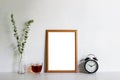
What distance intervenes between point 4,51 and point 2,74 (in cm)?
24

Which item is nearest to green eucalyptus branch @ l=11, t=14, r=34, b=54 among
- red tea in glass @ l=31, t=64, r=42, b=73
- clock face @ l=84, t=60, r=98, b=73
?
red tea in glass @ l=31, t=64, r=42, b=73

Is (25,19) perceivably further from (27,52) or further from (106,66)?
(106,66)

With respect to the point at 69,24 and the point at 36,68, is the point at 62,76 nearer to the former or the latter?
the point at 36,68

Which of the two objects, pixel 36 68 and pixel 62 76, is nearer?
pixel 62 76

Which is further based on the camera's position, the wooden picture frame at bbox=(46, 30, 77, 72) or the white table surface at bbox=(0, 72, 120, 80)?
the wooden picture frame at bbox=(46, 30, 77, 72)

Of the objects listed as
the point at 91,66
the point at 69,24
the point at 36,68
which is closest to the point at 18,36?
the point at 36,68

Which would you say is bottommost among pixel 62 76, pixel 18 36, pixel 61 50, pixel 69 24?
pixel 62 76

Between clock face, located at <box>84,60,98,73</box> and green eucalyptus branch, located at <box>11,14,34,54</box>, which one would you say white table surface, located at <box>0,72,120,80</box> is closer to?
clock face, located at <box>84,60,98,73</box>

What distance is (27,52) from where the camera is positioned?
91.4 inches

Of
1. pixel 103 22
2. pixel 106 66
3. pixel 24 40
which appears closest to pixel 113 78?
pixel 106 66

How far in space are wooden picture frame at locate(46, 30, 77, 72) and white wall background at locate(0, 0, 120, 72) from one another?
0.06 meters

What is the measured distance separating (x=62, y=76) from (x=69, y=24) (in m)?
0.55

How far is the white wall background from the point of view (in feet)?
7.57

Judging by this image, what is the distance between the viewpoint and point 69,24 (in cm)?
233
